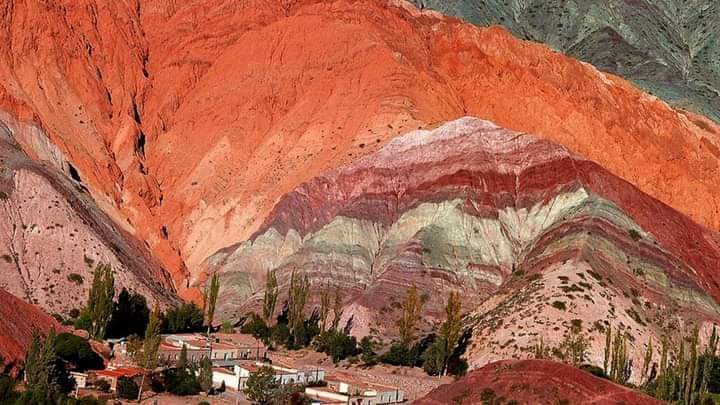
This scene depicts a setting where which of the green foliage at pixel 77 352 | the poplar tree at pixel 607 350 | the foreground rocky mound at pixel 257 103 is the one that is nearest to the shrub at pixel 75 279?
the foreground rocky mound at pixel 257 103

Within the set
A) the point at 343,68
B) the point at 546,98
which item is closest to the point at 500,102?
the point at 546,98

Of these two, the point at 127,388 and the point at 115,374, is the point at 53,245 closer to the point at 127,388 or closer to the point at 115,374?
the point at 115,374

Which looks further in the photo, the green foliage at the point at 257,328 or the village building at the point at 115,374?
the green foliage at the point at 257,328

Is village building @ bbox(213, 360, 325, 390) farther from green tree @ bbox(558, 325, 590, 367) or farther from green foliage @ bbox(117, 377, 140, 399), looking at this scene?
green tree @ bbox(558, 325, 590, 367)

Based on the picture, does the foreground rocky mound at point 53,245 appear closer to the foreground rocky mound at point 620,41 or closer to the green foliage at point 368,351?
the green foliage at point 368,351

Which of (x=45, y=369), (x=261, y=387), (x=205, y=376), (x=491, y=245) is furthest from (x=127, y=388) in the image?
(x=491, y=245)

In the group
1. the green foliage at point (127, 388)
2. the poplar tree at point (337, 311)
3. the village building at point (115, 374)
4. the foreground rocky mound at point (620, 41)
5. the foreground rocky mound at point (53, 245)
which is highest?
the foreground rocky mound at point (620, 41)

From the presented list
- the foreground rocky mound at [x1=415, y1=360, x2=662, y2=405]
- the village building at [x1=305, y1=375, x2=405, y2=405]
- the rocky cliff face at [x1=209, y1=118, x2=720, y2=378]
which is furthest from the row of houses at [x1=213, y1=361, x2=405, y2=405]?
the foreground rocky mound at [x1=415, y1=360, x2=662, y2=405]
